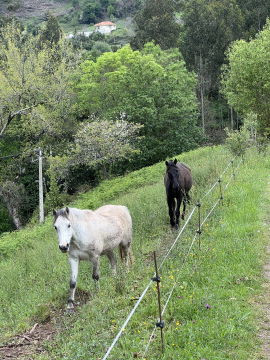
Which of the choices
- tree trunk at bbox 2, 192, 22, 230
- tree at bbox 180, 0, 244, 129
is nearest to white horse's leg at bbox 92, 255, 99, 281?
tree trunk at bbox 2, 192, 22, 230

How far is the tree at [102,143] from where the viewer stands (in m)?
30.8

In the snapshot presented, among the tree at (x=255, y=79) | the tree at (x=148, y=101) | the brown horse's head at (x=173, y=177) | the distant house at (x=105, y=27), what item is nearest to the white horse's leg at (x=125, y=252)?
the brown horse's head at (x=173, y=177)

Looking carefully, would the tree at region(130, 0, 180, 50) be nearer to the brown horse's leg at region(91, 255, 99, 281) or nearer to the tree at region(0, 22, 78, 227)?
the tree at region(0, 22, 78, 227)

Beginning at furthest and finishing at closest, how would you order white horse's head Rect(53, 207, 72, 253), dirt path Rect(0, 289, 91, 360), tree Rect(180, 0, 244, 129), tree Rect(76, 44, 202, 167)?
tree Rect(180, 0, 244, 129) → tree Rect(76, 44, 202, 167) → white horse's head Rect(53, 207, 72, 253) → dirt path Rect(0, 289, 91, 360)

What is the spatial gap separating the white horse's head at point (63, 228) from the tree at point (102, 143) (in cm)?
2424

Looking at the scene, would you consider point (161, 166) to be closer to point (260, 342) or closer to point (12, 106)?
point (12, 106)

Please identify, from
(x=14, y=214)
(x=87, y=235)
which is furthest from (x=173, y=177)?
(x=14, y=214)

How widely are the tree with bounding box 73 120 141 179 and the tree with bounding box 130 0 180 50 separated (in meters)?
23.4

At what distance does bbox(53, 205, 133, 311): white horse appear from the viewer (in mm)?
6023

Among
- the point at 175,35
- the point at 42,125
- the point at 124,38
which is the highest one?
the point at 124,38

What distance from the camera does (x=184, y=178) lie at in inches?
432

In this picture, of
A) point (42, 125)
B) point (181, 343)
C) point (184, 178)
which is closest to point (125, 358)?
point (181, 343)

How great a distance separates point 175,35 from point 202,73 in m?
6.59

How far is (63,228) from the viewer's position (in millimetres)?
5957
